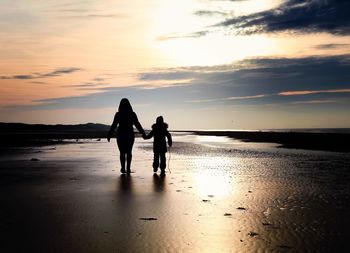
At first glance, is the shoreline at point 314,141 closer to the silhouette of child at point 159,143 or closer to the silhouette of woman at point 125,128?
the silhouette of child at point 159,143

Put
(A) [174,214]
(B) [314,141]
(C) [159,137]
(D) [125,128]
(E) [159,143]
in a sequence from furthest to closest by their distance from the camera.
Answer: (B) [314,141] < (C) [159,137] < (E) [159,143] < (D) [125,128] < (A) [174,214]

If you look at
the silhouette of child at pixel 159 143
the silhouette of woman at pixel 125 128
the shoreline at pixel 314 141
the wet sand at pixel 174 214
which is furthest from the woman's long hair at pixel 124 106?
the shoreline at pixel 314 141

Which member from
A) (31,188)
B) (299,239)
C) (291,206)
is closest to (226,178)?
(291,206)

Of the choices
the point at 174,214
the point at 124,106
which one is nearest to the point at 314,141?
the point at 124,106

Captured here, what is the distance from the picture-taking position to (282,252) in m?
5.23

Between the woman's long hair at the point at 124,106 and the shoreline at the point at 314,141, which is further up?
the woman's long hair at the point at 124,106

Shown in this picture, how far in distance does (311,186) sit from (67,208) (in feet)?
22.7

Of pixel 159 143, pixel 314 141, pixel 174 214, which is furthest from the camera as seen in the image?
pixel 314 141

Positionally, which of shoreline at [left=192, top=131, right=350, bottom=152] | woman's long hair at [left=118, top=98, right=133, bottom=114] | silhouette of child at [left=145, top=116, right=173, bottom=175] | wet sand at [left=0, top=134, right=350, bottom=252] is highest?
woman's long hair at [left=118, top=98, right=133, bottom=114]

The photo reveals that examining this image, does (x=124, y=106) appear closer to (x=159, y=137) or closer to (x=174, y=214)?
(x=159, y=137)

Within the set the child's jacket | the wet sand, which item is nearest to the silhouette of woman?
the child's jacket

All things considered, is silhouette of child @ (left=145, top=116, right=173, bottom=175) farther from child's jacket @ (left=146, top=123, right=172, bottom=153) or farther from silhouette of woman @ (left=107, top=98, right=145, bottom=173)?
silhouette of woman @ (left=107, top=98, right=145, bottom=173)

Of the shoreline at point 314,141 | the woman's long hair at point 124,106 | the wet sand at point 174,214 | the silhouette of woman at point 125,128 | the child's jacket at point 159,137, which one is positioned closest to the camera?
the wet sand at point 174,214

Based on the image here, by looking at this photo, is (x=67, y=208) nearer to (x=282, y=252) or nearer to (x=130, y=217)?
(x=130, y=217)
